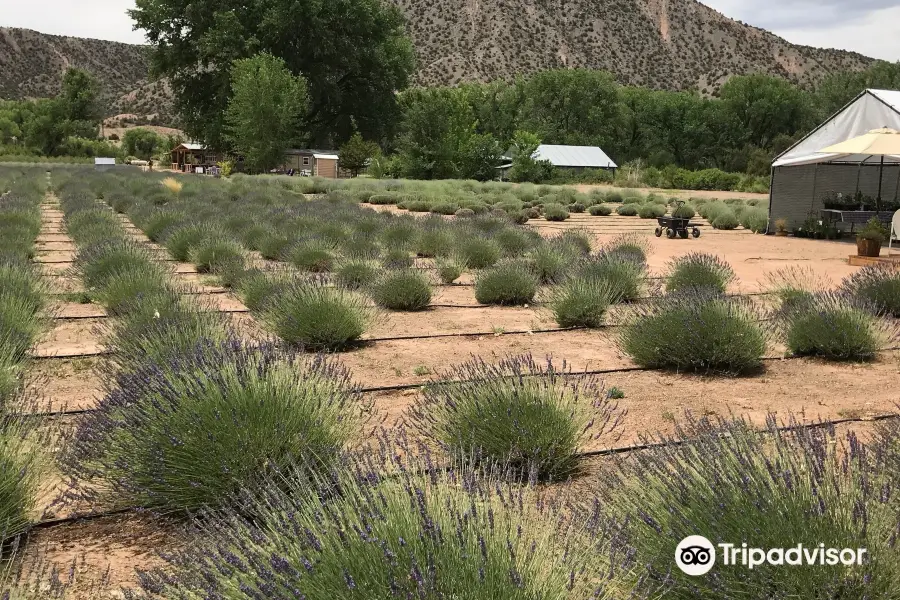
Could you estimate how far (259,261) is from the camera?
14.6m

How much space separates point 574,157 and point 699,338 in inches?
2686

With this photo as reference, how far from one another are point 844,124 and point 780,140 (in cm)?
5840

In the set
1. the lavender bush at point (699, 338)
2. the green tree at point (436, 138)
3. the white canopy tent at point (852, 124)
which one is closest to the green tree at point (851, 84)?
the green tree at point (436, 138)

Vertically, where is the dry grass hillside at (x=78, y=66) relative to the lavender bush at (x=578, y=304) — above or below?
above

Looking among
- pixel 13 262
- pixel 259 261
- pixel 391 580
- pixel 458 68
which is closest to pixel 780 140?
pixel 458 68

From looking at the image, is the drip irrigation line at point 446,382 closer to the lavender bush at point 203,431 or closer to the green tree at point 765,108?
the lavender bush at point 203,431

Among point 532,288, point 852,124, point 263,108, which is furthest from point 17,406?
point 263,108

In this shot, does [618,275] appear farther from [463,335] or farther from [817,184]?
[817,184]

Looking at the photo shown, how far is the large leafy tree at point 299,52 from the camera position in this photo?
201ft

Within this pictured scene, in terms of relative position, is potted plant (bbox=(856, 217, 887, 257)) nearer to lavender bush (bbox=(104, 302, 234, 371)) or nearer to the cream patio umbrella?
the cream patio umbrella

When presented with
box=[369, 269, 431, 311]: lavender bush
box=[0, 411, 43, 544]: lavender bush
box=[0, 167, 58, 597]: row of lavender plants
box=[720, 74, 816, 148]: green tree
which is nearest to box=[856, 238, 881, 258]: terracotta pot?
box=[369, 269, 431, 311]: lavender bush

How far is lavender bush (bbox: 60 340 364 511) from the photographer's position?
3904 mm

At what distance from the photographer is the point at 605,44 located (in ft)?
401

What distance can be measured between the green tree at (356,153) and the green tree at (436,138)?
4083 millimetres
